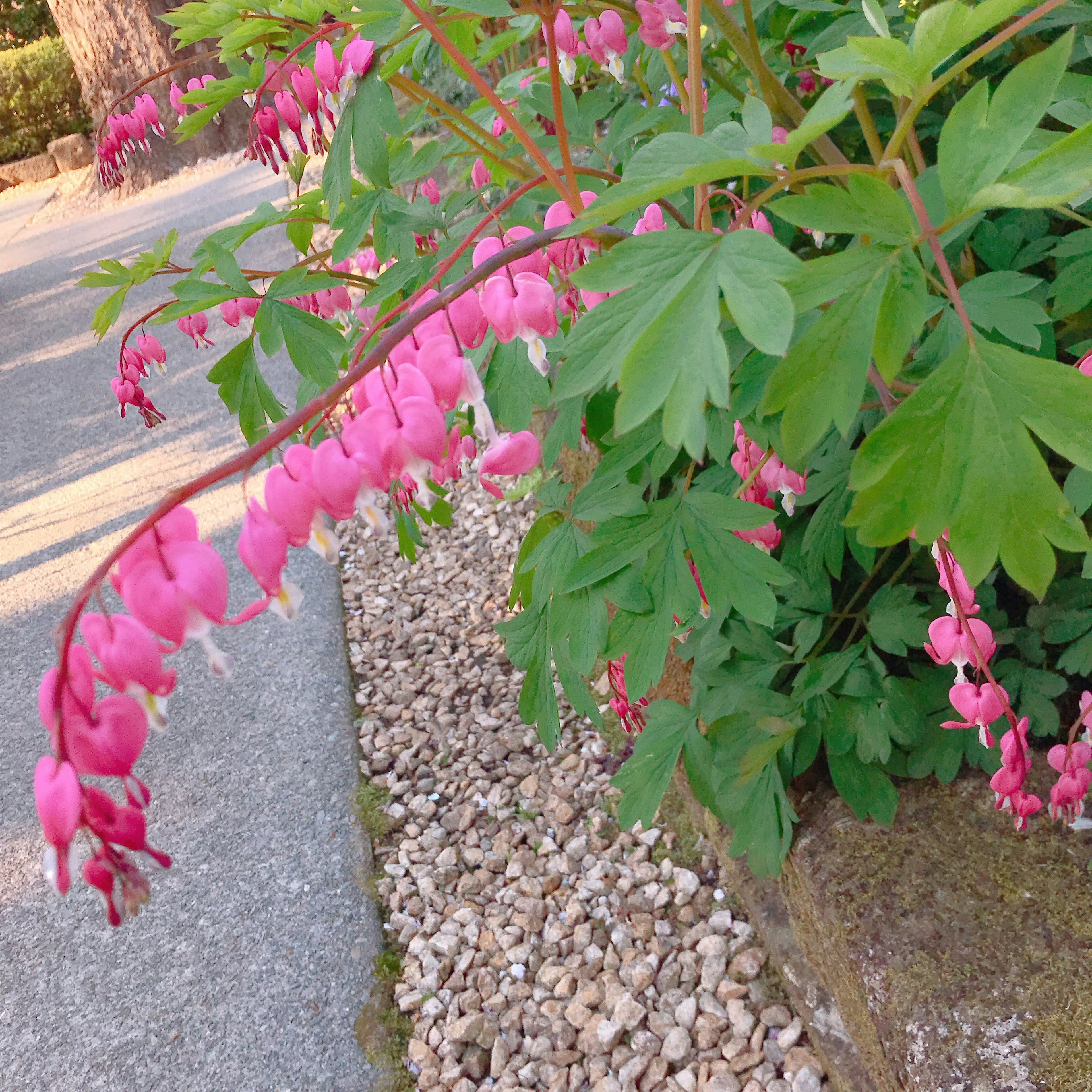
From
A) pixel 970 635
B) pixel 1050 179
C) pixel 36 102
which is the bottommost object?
pixel 970 635

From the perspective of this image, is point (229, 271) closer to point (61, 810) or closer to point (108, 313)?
point (108, 313)

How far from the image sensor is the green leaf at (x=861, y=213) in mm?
690

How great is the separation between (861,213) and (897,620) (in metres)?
0.87

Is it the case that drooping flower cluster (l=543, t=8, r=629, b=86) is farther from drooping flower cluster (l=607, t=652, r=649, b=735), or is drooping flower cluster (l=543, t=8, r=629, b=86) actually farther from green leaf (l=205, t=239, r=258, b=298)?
drooping flower cluster (l=607, t=652, r=649, b=735)

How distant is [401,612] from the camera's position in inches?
124

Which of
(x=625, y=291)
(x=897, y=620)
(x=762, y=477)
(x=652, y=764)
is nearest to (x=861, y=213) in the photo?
(x=625, y=291)

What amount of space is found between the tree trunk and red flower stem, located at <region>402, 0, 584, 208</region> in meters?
7.80

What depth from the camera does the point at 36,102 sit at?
10703 mm

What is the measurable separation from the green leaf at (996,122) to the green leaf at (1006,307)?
0.31m

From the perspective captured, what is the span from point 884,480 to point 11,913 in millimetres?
2423

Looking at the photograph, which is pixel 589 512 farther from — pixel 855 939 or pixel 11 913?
pixel 11 913

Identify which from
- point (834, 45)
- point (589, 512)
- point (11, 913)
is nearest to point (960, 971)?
point (589, 512)

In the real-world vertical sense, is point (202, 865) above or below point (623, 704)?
below

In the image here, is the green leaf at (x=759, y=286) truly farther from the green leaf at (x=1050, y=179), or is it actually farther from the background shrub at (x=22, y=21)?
the background shrub at (x=22, y=21)
